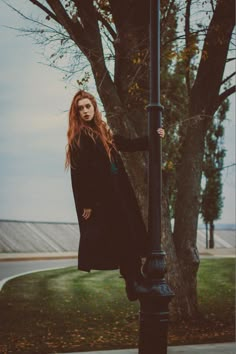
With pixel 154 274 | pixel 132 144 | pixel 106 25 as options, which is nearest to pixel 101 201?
pixel 132 144

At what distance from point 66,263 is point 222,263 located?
4.44m

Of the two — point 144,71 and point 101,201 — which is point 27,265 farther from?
point 101,201

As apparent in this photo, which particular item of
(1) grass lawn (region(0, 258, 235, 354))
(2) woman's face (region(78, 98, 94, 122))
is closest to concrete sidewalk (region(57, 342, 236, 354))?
(1) grass lawn (region(0, 258, 235, 354))

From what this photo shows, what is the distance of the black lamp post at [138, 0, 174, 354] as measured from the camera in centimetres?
516

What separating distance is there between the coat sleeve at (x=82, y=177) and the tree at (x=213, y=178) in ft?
59.8

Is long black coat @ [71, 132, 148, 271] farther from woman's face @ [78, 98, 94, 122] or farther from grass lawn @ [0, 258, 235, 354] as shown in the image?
grass lawn @ [0, 258, 235, 354]

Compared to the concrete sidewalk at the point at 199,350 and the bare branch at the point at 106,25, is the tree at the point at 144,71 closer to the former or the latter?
the bare branch at the point at 106,25

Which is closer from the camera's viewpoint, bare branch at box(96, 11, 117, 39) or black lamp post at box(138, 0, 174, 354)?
black lamp post at box(138, 0, 174, 354)

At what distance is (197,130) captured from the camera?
10195 mm

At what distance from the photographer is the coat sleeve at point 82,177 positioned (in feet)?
18.3

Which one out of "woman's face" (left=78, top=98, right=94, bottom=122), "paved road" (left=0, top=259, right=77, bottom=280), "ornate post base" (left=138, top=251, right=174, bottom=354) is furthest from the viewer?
"paved road" (left=0, top=259, right=77, bottom=280)

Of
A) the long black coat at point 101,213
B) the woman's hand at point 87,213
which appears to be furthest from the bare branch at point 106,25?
the woman's hand at point 87,213

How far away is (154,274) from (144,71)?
17.0ft

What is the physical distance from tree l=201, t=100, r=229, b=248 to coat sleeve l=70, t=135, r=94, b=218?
1821 centimetres
